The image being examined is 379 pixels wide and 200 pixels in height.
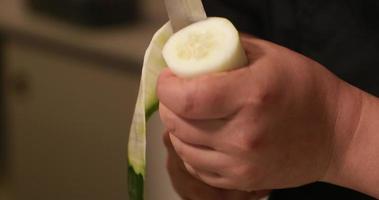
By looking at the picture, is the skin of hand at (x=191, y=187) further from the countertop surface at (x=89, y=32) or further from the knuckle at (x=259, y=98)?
the countertop surface at (x=89, y=32)

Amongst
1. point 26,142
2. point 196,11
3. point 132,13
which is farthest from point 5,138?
point 196,11

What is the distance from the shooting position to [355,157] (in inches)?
13.8

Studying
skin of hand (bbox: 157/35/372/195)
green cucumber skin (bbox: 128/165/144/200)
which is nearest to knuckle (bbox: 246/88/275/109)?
skin of hand (bbox: 157/35/372/195)

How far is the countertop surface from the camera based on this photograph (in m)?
1.09

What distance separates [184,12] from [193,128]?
72mm

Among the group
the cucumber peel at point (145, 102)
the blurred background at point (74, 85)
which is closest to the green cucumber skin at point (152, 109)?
the cucumber peel at point (145, 102)

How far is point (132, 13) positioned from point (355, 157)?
91 centimetres

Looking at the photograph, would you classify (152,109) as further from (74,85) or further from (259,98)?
(74,85)

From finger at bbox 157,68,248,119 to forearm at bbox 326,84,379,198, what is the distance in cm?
8

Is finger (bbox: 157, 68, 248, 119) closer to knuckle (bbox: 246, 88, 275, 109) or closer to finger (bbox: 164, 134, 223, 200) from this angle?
knuckle (bbox: 246, 88, 275, 109)

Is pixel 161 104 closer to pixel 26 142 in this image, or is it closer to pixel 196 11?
pixel 196 11

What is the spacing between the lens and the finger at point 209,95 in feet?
0.96

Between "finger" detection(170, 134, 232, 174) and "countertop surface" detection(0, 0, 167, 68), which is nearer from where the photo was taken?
"finger" detection(170, 134, 232, 174)

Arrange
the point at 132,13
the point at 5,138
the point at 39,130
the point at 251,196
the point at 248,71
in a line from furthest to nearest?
the point at 5,138, the point at 39,130, the point at 132,13, the point at 251,196, the point at 248,71
